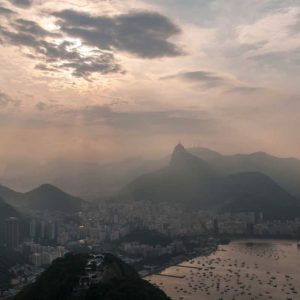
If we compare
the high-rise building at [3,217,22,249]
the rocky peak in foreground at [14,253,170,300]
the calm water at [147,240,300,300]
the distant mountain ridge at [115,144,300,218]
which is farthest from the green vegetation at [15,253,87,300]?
the distant mountain ridge at [115,144,300,218]

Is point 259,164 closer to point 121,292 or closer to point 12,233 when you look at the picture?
point 12,233

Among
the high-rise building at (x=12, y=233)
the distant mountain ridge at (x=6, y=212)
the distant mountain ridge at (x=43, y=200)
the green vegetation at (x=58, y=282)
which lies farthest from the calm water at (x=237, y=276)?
the distant mountain ridge at (x=43, y=200)

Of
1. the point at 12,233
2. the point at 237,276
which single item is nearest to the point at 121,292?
the point at 237,276

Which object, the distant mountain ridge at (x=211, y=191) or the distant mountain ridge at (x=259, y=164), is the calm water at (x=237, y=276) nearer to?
the distant mountain ridge at (x=211, y=191)

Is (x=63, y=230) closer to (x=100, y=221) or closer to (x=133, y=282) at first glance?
(x=100, y=221)

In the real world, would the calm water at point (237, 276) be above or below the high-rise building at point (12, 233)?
below

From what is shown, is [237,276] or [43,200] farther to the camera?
[43,200]
